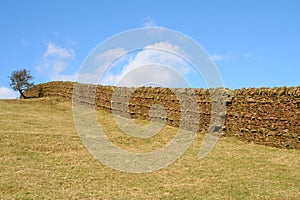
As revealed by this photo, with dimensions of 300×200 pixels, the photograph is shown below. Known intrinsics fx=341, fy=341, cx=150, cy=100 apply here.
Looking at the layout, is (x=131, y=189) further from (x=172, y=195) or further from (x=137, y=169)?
(x=137, y=169)

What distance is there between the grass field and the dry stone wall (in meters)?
1.14

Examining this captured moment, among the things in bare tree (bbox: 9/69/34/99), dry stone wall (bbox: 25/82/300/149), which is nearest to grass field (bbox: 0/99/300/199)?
dry stone wall (bbox: 25/82/300/149)

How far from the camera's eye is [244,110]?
947 inches

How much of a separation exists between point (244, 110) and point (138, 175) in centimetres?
1226

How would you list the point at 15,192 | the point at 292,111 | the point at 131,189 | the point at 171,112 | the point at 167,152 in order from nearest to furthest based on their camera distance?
the point at 15,192 < the point at 131,189 < the point at 167,152 < the point at 292,111 < the point at 171,112

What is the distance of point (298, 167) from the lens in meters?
16.4

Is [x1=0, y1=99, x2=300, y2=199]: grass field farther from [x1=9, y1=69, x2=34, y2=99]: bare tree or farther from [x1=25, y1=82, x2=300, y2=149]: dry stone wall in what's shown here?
[x1=9, y1=69, x2=34, y2=99]: bare tree

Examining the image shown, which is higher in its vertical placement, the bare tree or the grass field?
the bare tree

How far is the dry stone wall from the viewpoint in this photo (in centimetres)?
2130

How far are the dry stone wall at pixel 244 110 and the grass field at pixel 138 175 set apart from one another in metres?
1.14

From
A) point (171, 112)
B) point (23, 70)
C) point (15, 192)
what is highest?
point (23, 70)

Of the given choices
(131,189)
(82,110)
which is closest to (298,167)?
(131,189)

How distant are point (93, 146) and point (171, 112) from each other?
1086 centimetres

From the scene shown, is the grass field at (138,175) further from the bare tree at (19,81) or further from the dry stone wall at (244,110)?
the bare tree at (19,81)
